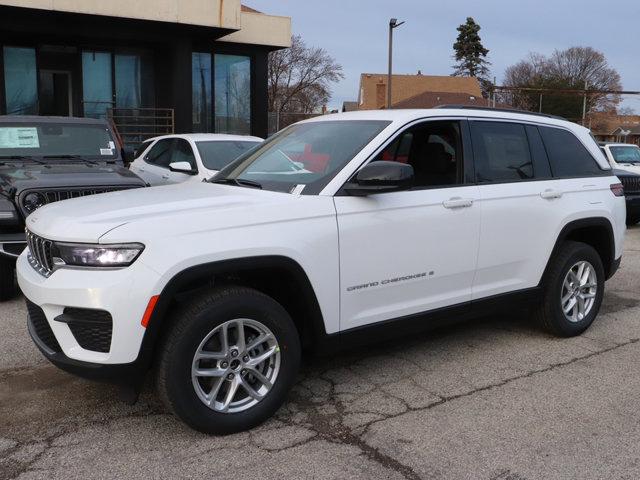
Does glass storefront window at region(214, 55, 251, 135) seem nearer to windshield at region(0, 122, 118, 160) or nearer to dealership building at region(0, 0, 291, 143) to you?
dealership building at region(0, 0, 291, 143)

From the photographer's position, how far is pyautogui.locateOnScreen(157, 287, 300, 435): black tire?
126 inches

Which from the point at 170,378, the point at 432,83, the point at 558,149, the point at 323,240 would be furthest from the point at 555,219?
the point at 432,83

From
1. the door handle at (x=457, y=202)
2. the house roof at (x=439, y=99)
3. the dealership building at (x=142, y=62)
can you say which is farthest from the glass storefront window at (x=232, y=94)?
the house roof at (x=439, y=99)

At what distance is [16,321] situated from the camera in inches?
219

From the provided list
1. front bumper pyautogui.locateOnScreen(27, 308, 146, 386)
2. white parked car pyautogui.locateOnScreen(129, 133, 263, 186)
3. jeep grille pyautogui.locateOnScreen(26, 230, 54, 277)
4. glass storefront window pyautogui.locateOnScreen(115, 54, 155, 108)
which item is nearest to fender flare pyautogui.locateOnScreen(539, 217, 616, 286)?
front bumper pyautogui.locateOnScreen(27, 308, 146, 386)

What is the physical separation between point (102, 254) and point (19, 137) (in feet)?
17.0

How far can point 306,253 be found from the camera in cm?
357

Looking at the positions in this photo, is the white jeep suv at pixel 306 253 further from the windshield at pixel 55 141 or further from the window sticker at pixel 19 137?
the window sticker at pixel 19 137

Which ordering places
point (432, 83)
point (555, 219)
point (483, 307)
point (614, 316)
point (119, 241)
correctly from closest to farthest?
point (119, 241) < point (483, 307) < point (555, 219) < point (614, 316) < point (432, 83)

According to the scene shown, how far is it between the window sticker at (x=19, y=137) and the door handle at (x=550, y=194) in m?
5.69

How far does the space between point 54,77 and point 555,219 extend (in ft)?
54.3

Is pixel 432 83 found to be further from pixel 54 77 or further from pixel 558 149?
pixel 558 149

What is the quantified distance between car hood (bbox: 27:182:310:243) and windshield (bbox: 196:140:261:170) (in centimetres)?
477

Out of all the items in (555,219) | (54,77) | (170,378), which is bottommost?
(170,378)
